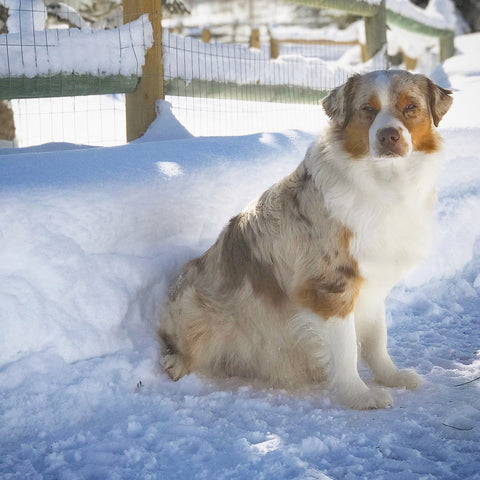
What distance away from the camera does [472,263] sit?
459 centimetres

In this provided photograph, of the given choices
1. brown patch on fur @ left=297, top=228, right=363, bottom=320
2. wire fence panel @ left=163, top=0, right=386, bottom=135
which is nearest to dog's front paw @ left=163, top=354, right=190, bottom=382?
brown patch on fur @ left=297, top=228, right=363, bottom=320

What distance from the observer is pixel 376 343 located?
3.22 meters

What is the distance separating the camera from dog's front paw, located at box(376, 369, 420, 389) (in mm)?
3016

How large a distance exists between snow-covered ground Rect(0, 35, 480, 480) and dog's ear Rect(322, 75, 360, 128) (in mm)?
1140

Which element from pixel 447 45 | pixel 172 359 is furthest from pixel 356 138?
pixel 447 45

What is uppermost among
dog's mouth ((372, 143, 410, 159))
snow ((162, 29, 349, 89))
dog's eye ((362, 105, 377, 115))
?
snow ((162, 29, 349, 89))

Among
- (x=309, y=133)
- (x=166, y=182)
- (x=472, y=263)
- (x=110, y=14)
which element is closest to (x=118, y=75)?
(x=166, y=182)

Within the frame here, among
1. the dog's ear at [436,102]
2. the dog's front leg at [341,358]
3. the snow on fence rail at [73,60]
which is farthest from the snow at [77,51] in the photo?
the dog's front leg at [341,358]

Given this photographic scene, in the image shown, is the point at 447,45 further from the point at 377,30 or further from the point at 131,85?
the point at 131,85

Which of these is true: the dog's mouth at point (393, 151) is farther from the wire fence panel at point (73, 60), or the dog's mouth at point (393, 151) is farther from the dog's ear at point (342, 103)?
the wire fence panel at point (73, 60)

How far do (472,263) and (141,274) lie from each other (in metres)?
2.65

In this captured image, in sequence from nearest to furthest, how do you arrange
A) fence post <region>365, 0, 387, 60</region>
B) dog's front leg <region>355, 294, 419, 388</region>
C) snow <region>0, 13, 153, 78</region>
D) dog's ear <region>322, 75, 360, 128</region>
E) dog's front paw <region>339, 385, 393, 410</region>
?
dog's front paw <region>339, 385, 393, 410</region>, dog's ear <region>322, 75, 360, 128</region>, dog's front leg <region>355, 294, 419, 388</region>, snow <region>0, 13, 153, 78</region>, fence post <region>365, 0, 387, 60</region>

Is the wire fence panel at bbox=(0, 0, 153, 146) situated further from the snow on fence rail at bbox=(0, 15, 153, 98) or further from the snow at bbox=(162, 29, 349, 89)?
the snow at bbox=(162, 29, 349, 89)

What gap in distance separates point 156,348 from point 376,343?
1197 millimetres
